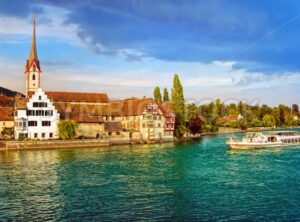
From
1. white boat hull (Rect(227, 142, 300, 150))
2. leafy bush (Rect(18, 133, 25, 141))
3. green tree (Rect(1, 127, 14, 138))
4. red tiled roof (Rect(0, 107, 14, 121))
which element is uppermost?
red tiled roof (Rect(0, 107, 14, 121))

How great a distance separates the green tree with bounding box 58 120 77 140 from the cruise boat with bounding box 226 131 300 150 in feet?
89.0

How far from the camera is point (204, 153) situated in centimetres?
5959

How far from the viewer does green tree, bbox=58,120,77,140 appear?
7162 cm

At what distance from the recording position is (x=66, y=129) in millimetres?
71750

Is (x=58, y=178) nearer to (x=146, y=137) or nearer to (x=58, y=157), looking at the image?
(x=58, y=157)

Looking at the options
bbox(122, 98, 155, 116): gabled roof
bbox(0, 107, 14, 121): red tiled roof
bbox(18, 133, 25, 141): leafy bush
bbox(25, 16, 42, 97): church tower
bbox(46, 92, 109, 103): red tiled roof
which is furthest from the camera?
bbox(25, 16, 42, 97): church tower

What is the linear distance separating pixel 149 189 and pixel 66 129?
4183cm

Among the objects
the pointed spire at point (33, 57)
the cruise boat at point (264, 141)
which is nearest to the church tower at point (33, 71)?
the pointed spire at point (33, 57)

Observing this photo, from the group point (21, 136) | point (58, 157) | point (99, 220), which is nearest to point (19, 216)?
point (99, 220)

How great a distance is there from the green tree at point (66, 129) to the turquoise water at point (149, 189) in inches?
740

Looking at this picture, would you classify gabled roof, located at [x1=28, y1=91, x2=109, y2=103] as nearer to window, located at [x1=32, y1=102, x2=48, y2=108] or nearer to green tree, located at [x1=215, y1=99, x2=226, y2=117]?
window, located at [x1=32, y1=102, x2=48, y2=108]

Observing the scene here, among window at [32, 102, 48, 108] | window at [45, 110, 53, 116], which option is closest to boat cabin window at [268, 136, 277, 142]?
window at [45, 110, 53, 116]

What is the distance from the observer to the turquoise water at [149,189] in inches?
1013

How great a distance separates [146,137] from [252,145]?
72.5 ft
